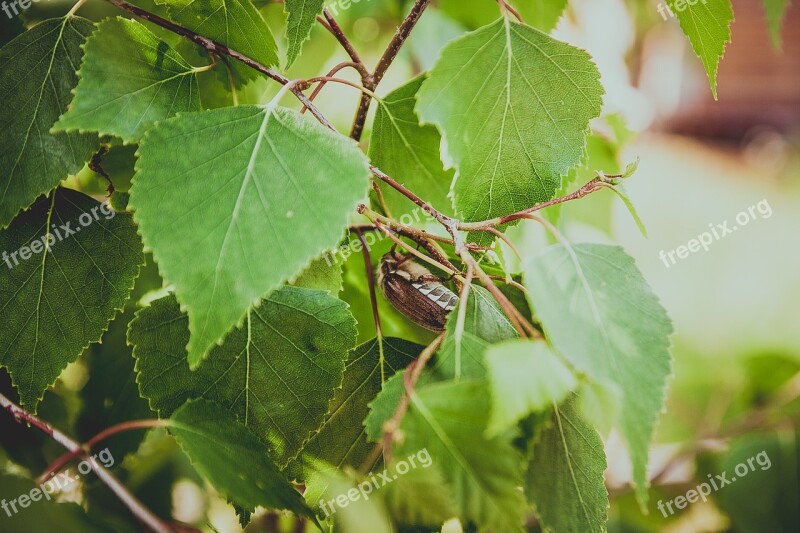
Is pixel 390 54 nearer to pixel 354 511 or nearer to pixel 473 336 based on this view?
pixel 473 336

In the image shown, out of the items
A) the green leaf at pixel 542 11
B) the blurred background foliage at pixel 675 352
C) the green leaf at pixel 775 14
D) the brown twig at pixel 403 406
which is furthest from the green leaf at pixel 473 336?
the green leaf at pixel 775 14

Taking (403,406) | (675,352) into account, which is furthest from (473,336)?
(675,352)

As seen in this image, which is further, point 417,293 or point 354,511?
point 417,293

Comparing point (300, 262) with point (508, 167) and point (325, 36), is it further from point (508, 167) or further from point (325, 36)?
point (325, 36)

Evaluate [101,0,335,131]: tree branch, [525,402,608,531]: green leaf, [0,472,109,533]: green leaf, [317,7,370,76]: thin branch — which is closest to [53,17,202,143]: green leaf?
[101,0,335,131]: tree branch

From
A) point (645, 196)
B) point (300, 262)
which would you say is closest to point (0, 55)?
point (300, 262)

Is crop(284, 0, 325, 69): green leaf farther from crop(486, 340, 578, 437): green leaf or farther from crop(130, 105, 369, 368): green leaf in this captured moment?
crop(486, 340, 578, 437): green leaf

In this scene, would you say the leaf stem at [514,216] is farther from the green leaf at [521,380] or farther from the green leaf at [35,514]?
the green leaf at [35,514]
